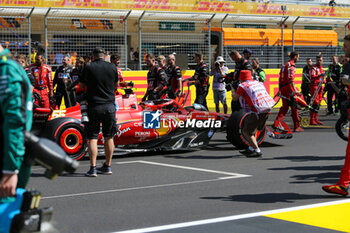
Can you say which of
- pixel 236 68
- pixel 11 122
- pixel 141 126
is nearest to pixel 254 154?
pixel 141 126

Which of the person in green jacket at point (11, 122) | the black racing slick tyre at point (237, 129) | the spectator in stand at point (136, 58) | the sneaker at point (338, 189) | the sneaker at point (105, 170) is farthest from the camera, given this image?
the spectator in stand at point (136, 58)

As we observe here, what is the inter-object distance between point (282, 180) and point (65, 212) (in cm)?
313

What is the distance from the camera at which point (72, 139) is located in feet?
33.1

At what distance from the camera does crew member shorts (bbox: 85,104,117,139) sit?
866cm

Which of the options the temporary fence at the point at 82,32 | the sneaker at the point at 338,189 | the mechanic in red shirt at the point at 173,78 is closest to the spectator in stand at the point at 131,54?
A: the temporary fence at the point at 82,32

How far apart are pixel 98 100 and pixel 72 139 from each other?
162 centimetres

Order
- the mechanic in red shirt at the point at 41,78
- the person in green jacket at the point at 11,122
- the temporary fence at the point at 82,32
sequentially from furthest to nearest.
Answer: the temporary fence at the point at 82,32, the mechanic in red shirt at the point at 41,78, the person in green jacket at the point at 11,122

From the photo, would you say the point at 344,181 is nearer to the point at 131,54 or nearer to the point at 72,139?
Answer: the point at 72,139

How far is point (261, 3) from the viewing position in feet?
99.6

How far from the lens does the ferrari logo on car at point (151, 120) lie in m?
10.8

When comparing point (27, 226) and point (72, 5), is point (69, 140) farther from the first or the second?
point (72, 5)

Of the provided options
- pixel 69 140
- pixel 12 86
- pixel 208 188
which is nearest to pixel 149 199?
pixel 208 188

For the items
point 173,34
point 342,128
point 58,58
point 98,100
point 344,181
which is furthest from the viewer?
point 173,34

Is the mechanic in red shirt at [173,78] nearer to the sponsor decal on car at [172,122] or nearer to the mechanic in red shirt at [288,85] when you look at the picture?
the mechanic in red shirt at [288,85]
